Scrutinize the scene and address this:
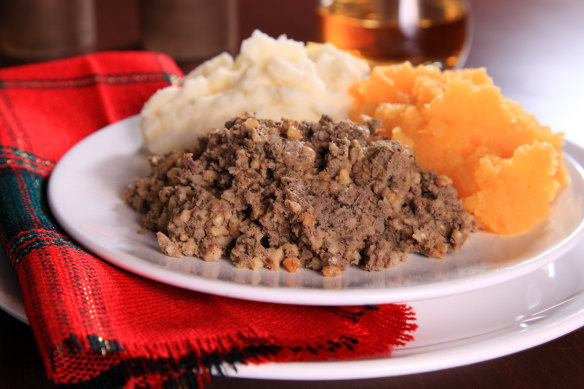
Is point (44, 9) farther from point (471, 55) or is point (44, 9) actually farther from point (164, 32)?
point (471, 55)

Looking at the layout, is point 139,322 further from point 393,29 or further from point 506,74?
point 506,74

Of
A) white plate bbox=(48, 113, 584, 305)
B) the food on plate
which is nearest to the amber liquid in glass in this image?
white plate bbox=(48, 113, 584, 305)

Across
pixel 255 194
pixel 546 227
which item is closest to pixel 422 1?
pixel 546 227

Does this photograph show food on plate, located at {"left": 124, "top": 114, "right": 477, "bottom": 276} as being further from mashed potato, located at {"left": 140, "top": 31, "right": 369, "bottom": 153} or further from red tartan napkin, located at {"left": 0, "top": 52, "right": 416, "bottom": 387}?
mashed potato, located at {"left": 140, "top": 31, "right": 369, "bottom": 153}

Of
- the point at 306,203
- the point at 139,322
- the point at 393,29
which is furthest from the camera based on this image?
the point at 393,29

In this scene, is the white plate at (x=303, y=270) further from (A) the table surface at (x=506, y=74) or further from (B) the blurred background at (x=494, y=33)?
(B) the blurred background at (x=494, y=33)

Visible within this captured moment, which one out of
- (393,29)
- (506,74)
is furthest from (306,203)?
(506,74)
